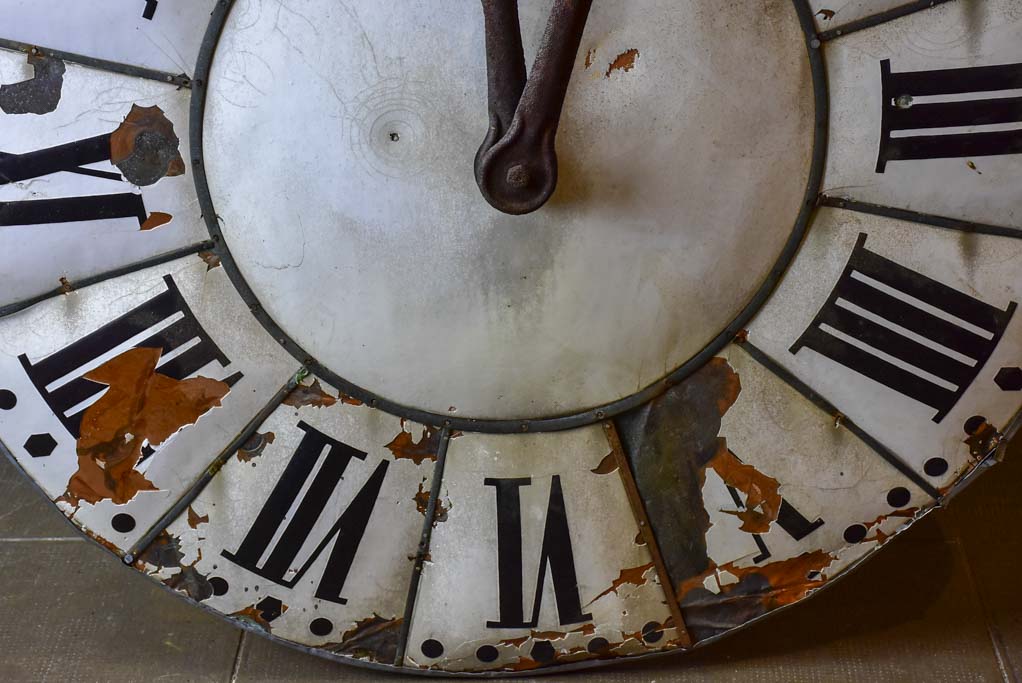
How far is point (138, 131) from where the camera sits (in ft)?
5.01

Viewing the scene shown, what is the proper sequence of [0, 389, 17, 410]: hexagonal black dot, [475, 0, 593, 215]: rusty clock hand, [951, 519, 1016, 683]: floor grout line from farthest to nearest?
[951, 519, 1016, 683]: floor grout line → [0, 389, 17, 410]: hexagonal black dot → [475, 0, 593, 215]: rusty clock hand

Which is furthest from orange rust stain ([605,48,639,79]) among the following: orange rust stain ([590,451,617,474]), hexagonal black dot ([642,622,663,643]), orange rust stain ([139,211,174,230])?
hexagonal black dot ([642,622,663,643])

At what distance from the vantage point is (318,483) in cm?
163

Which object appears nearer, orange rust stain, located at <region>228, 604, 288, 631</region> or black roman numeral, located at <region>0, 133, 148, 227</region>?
black roman numeral, located at <region>0, 133, 148, 227</region>

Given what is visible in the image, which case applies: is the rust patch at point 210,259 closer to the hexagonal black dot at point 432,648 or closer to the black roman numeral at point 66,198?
the black roman numeral at point 66,198

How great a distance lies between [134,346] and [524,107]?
757 millimetres

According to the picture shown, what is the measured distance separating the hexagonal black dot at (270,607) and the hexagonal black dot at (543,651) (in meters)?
0.45

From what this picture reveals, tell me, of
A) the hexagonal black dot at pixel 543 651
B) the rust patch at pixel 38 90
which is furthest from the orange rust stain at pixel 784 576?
the rust patch at pixel 38 90

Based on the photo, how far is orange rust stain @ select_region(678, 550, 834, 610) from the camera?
1.68 meters

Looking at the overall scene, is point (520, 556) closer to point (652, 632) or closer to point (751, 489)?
point (652, 632)

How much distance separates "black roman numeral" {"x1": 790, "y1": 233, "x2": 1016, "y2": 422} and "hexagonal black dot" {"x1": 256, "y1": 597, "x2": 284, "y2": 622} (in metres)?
0.99

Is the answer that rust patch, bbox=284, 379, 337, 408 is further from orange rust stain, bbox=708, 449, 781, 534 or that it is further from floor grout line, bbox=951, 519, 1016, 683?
floor grout line, bbox=951, 519, 1016, 683

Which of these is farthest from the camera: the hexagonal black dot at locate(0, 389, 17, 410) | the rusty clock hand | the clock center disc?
the hexagonal black dot at locate(0, 389, 17, 410)

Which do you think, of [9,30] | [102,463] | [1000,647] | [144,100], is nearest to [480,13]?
[144,100]
